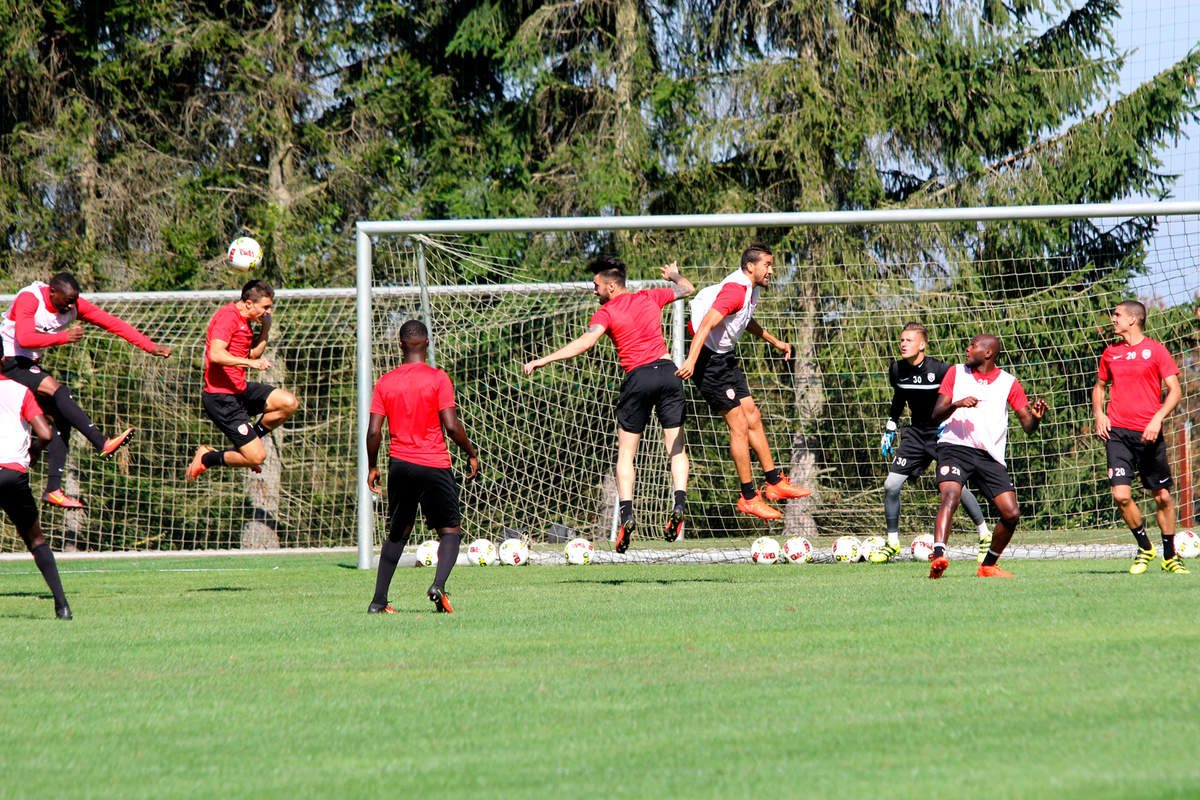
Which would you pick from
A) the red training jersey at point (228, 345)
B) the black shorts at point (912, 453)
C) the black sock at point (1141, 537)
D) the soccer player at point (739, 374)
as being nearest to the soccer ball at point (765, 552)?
the black shorts at point (912, 453)

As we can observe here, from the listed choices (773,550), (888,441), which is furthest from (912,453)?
(773,550)

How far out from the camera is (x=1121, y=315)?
37.4 feet

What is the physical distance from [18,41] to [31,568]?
12.2 meters

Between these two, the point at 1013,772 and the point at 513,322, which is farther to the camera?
the point at 513,322

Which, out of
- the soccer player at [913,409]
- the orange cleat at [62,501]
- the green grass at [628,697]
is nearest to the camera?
the green grass at [628,697]

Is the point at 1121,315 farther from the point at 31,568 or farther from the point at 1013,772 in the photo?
the point at 31,568

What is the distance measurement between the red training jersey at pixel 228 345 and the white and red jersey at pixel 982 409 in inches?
252

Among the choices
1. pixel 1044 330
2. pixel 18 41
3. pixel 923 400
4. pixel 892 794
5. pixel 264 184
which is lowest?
pixel 892 794

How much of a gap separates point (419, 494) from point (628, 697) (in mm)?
3667

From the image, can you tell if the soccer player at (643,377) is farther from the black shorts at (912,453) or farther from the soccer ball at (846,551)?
the soccer ball at (846,551)

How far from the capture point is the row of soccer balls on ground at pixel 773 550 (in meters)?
14.2

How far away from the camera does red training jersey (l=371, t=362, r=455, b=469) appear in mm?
8820

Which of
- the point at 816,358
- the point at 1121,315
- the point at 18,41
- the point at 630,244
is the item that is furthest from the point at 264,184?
the point at 1121,315

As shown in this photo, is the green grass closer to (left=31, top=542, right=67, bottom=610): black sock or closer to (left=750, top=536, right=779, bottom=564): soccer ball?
(left=31, top=542, right=67, bottom=610): black sock
